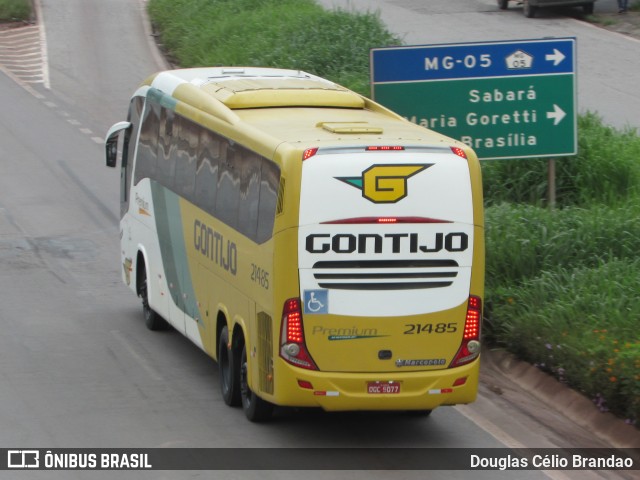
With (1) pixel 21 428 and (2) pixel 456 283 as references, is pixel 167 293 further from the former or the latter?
(2) pixel 456 283

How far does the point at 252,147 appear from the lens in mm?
12797

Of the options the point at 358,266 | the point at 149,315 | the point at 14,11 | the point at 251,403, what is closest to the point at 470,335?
the point at 358,266

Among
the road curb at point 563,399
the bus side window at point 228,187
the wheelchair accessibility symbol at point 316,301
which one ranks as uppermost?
the bus side window at point 228,187

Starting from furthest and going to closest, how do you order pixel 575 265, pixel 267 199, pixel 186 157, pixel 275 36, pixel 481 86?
pixel 275 36 → pixel 481 86 → pixel 575 265 → pixel 186 157 → pixel 267 199

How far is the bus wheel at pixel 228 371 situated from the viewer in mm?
13500

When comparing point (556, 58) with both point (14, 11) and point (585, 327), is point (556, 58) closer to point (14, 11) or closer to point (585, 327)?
point (585, 327)

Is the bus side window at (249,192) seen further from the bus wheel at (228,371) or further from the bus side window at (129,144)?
the bus side window at (129,144)

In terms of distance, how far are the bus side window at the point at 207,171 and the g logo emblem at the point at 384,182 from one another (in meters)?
2.62

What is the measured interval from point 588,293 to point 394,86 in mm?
4413

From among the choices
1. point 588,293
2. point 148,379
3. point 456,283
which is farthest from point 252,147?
point 588,293

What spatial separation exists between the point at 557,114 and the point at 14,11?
27.8 metres

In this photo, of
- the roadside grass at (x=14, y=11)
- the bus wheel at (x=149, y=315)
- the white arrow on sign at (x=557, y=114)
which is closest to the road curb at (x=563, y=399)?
the white arrow on sign at (x=557, y=114)

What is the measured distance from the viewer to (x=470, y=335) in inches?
479

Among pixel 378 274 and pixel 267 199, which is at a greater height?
pixel 267 199
